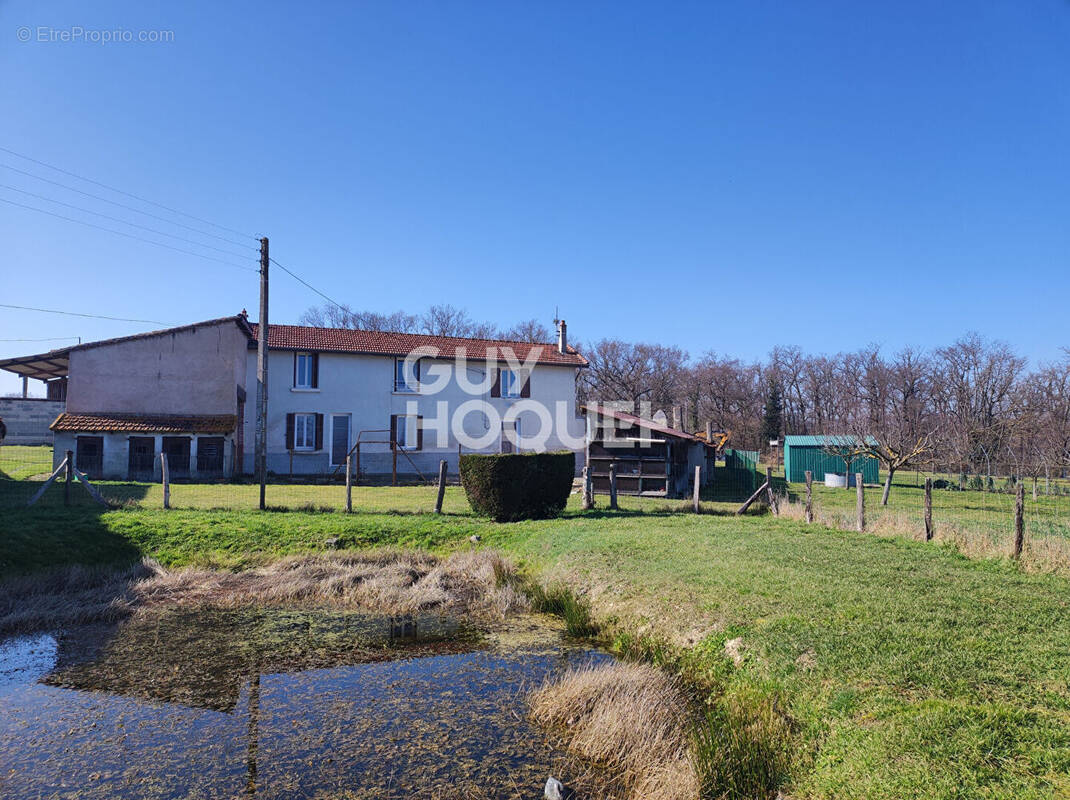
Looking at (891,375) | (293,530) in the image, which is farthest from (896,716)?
(891,375)

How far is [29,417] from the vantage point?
33938 mm

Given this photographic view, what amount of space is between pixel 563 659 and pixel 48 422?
36.2 m

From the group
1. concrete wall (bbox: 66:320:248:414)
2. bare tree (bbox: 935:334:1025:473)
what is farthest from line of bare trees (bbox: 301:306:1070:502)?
concrete wall (bbox: 66:320:248:414)

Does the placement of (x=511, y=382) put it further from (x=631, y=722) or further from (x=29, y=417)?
(x=631, y=722)

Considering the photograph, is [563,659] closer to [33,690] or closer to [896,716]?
[896,716]

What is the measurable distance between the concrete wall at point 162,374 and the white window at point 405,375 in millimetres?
6441

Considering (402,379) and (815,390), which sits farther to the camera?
(815,390)

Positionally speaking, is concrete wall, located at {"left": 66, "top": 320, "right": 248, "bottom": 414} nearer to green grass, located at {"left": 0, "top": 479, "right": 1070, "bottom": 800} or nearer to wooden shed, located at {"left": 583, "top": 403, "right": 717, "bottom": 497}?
green grass, located at {"left": 0, "top": 479, "right": 1070, "bottom": 800}

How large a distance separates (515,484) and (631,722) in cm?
947

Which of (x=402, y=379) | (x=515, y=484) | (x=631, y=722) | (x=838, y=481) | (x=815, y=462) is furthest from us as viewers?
(x=815, y=462)

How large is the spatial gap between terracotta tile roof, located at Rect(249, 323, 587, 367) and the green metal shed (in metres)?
12.8

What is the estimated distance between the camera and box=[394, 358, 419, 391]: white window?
97.0 feet

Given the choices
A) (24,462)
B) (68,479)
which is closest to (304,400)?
(24,462)

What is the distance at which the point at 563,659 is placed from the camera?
7863 mm
